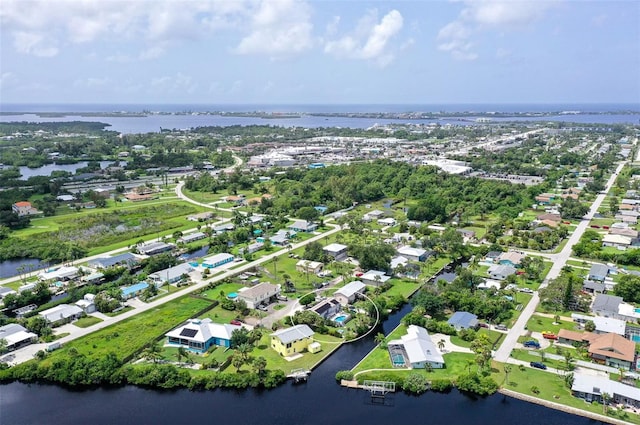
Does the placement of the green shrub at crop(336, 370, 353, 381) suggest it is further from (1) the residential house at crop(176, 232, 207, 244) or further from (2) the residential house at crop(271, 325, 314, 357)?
(1) the residential house at crop(176, 232, 207, 244)

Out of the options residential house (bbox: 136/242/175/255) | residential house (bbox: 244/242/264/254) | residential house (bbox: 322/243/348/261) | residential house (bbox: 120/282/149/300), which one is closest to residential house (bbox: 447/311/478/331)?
residential house (bbox: 322/243/348/261)

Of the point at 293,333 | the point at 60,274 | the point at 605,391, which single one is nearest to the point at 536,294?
the point at 605,391

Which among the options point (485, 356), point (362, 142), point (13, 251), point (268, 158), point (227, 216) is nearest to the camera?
point (485, 356)

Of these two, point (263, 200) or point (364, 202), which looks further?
point (364, 202)

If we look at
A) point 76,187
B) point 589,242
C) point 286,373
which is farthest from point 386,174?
point 286,373

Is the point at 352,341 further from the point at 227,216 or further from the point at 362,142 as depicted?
the point at 362,142

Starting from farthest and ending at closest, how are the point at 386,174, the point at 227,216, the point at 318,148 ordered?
the point at 318,148 → the point at 386,174 → the point at 227,216
